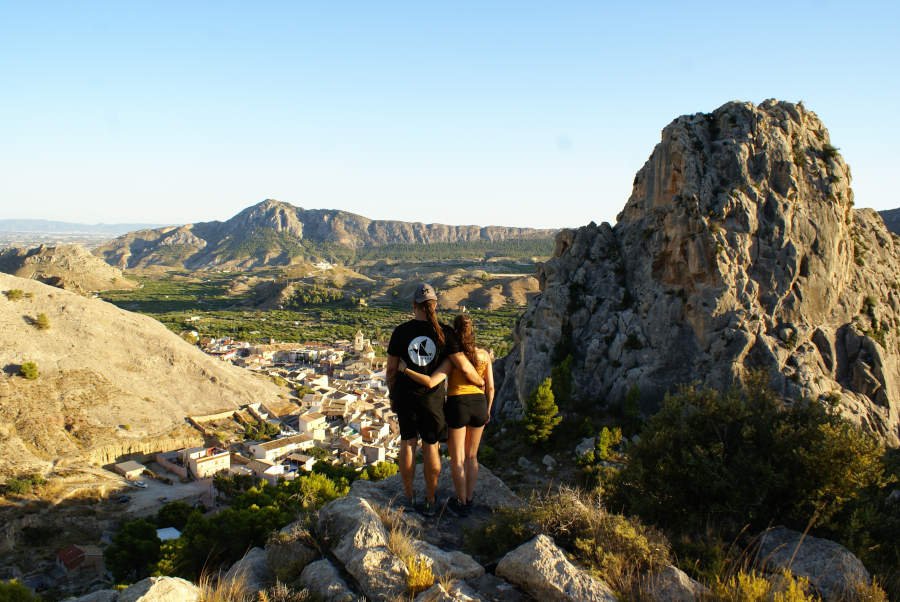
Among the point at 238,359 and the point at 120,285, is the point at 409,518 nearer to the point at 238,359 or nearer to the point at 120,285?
the point at 238,359

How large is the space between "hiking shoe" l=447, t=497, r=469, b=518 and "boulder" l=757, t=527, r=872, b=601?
3233mm

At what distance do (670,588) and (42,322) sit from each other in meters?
41.9

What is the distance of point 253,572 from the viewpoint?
5668mm

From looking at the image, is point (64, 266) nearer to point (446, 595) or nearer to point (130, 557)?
point (130, 557)

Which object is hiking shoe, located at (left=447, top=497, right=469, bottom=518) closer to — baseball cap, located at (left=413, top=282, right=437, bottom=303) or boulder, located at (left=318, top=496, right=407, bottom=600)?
boulder, located at (left=318, top=496, right=407, bottom=600)

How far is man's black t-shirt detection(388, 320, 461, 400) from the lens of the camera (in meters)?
6.40

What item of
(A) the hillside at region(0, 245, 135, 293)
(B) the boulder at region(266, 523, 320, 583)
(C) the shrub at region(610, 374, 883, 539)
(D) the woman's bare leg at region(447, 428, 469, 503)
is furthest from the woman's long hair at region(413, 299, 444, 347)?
(A) the hillside at region(0, 245, 135, 293)

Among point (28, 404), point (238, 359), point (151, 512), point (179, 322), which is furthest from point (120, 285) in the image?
point (151, 512)

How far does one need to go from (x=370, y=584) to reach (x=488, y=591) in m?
1.07

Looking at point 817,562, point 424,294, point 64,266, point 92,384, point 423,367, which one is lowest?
point 92,384

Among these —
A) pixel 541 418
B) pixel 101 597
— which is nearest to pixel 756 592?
pixel 101 597

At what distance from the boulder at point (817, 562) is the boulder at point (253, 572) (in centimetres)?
484

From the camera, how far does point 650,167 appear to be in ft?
94.8

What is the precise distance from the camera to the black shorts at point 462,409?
262 inches
